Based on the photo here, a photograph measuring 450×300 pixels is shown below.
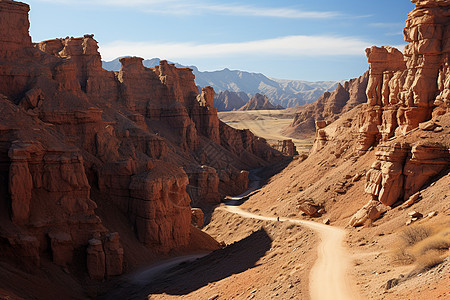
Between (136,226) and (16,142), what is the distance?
11359 millimetres

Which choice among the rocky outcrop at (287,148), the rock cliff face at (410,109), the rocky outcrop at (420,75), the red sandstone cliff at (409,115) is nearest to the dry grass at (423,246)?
the red sandstone cliff at (409,115)

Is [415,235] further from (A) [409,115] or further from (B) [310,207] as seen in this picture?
(B) [310,207]

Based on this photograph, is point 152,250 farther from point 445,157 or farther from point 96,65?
point 96,65

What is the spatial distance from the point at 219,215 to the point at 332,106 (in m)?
90.3

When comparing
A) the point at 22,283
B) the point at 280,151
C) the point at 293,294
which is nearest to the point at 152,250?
the point at 22,283

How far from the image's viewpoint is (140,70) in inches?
3137

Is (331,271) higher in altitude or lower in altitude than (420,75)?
lower

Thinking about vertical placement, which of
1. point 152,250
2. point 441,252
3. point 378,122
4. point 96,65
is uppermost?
point 96,65

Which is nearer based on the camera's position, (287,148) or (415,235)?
(415,235)

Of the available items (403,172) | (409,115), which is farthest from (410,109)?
(403,172)

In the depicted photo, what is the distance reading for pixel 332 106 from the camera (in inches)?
5399

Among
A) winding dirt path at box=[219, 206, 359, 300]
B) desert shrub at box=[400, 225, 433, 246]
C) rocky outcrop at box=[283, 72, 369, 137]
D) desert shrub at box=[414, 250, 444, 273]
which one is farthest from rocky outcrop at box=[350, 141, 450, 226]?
rocky outcrop at box=[283, 72, 369, 137]

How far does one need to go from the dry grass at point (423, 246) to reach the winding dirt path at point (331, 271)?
8.55 ft

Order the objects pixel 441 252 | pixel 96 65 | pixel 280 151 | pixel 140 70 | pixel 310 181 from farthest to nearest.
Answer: pixel 280 151 < pixel 140 70 < pixel 96 65 < pixel 310 181 < pixel 441 252
